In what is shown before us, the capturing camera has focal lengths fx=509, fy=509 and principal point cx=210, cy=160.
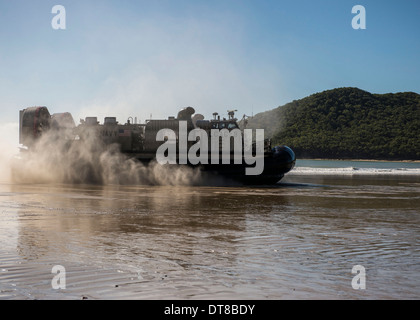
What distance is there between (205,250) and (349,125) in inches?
3951

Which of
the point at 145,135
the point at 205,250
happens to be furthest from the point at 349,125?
the point at 205,250

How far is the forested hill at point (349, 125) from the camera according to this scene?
88.4 metres

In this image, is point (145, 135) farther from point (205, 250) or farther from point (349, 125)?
point (349, 125)

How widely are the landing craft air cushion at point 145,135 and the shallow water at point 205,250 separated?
24.8 ft

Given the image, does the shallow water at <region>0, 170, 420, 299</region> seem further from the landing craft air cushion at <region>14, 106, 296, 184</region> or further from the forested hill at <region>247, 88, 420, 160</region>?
the forested hill at <region>247, 88, 420, 160</region>

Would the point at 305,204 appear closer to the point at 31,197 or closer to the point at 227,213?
the point at 227,213

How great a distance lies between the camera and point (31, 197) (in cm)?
1298

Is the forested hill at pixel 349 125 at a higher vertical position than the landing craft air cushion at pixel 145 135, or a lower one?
higher

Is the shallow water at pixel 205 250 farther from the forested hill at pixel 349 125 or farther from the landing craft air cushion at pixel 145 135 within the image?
the forested hill at pixel 349 125

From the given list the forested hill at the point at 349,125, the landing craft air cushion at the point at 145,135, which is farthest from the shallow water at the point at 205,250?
the forested hill at the point at 349,125

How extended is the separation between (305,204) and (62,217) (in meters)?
5.97

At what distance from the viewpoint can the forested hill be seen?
8844cm

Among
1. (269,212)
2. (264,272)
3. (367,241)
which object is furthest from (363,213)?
(264,272)

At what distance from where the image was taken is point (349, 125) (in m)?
102
